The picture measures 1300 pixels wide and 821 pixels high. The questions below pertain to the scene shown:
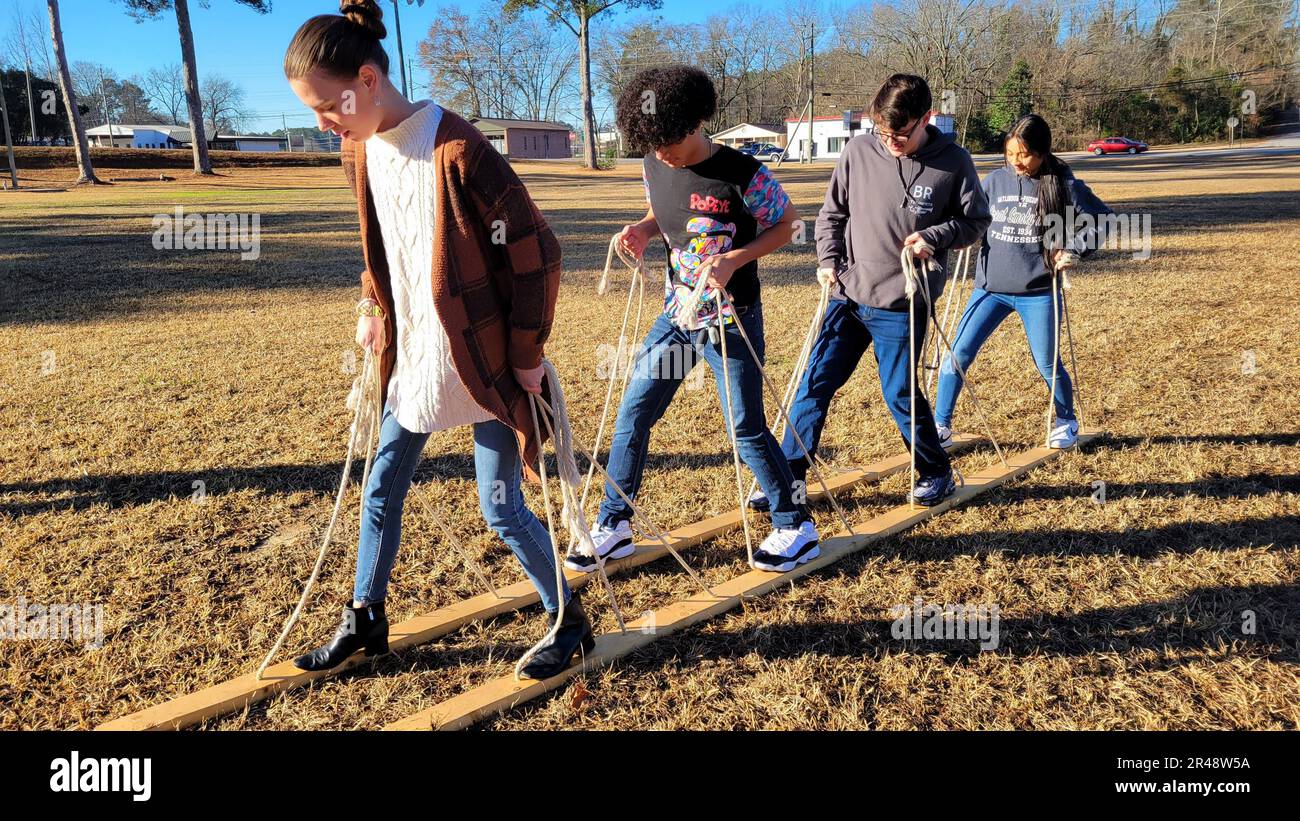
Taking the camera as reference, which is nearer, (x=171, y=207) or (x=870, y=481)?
(x=870, y=481)

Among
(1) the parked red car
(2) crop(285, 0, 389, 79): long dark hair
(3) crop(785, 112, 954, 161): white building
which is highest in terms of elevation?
(3) crop(785, 112, 954, 161): white building

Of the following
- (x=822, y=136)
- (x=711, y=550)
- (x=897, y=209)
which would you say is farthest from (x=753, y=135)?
(x=711, y=550)

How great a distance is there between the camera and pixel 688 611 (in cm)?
299

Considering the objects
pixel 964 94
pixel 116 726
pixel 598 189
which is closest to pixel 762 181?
pixel 116 726

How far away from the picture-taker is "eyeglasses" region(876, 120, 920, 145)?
3.25 m

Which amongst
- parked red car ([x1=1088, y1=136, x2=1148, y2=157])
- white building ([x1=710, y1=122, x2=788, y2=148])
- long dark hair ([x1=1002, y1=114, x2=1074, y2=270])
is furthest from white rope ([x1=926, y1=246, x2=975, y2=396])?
white building ([x1=710, y1=122, x2=788, y2=148])

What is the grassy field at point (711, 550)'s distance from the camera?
2.57m

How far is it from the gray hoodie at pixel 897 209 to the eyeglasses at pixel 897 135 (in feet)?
0.38

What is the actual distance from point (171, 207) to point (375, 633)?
60.9 ft

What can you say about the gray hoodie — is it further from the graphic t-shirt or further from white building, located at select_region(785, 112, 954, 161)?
white building, located at select_region(785, 112, 954, 161)

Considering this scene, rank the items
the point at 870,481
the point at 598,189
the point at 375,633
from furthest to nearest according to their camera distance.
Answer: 1. the point at 598,189
2. the point at 870,481
3. the point at 375,633

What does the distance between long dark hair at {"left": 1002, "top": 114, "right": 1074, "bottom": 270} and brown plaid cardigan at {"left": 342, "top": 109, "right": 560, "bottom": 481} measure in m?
2.99
